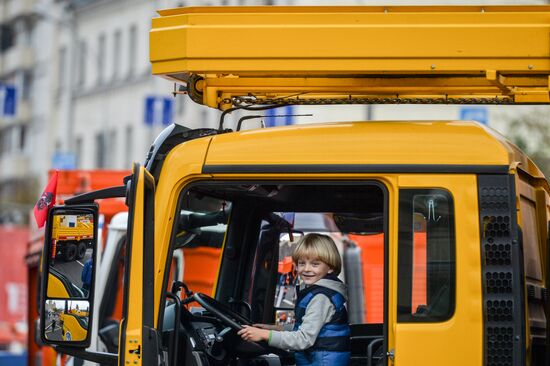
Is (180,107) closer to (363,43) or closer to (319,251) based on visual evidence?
(319,251)

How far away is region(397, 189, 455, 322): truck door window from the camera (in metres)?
5.81

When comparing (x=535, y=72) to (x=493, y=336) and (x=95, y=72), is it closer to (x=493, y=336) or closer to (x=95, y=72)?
(x=493, y=336)

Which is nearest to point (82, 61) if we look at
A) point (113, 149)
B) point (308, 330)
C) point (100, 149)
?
point (100, 149)

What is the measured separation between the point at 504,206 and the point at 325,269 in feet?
3.30

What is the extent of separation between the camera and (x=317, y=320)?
6.37 m

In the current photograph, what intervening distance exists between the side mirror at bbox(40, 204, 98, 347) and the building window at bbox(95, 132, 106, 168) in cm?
5451

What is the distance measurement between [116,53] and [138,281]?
176ft

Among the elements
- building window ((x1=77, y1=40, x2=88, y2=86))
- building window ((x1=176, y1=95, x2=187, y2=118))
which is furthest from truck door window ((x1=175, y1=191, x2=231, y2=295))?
building window ((x1=77, y1=40, x2=88, y2=86))

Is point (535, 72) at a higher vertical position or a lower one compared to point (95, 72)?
lower

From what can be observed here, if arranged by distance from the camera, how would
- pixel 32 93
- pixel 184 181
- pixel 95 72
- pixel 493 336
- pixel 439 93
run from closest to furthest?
pixel 493 336 → pixel 184 181 → pixel 439 93 → pixel 95 72 → pixel 32 93

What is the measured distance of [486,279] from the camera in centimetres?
579

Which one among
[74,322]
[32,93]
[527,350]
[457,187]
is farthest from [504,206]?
[32,93]

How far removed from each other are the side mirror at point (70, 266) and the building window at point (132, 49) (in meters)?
50.6

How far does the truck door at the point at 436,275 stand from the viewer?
18.9 feet
